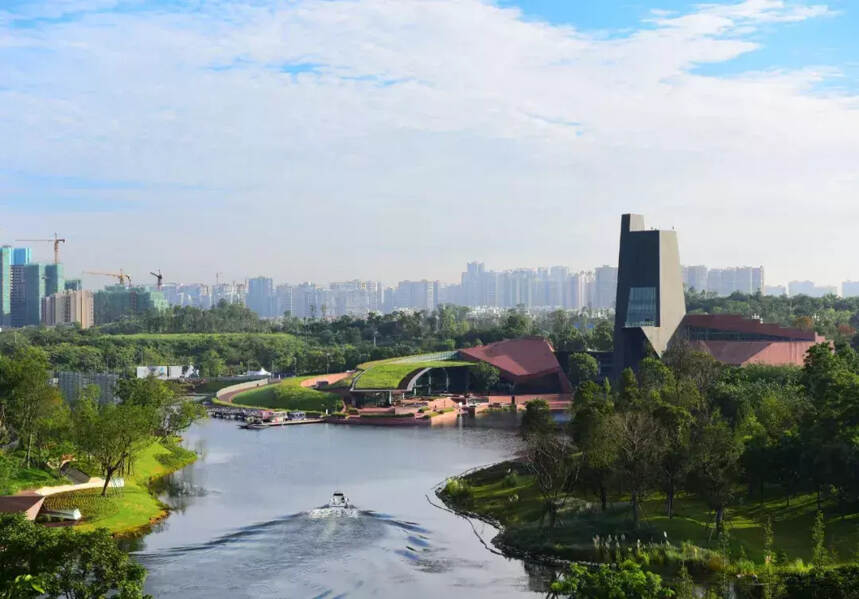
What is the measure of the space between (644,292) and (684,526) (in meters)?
29.8

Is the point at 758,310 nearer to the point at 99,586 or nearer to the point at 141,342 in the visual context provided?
the point at 141,342

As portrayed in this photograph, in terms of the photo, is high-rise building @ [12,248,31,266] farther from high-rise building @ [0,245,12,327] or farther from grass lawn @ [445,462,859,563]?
grass lawn @ [445,462,859,563]

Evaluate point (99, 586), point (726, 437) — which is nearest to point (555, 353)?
A: point (726, 437)

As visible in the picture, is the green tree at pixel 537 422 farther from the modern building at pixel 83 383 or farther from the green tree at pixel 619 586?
the modern building at pixel 83 383

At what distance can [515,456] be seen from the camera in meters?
34.0

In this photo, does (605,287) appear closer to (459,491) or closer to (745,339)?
(745,339)

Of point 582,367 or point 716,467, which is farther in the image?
point 582,367

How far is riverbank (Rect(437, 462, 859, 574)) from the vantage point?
62.5 feet

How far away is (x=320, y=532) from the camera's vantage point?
22.5 m

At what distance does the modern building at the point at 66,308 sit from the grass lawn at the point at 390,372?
253 feet

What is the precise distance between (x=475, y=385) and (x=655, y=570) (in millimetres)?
37011

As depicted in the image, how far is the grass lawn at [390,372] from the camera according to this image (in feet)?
169

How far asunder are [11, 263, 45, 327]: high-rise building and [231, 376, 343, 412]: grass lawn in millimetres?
86984

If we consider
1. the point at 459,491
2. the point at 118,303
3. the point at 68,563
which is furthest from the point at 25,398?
the point at 118,303
